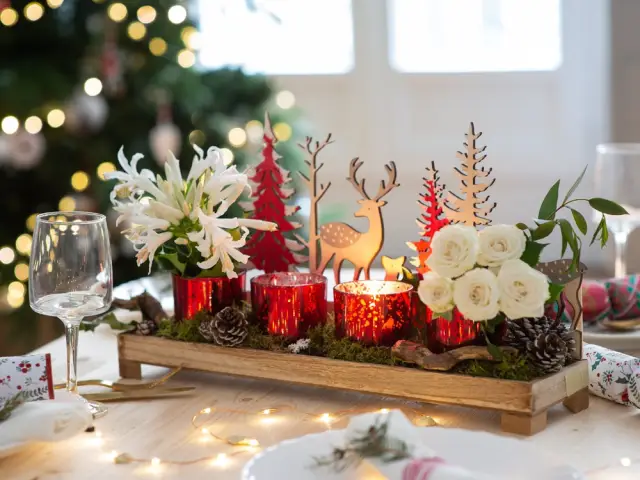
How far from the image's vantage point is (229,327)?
4.03ft

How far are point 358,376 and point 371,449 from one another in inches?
11.1

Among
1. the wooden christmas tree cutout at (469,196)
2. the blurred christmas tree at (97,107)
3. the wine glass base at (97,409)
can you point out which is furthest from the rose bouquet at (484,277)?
the blurred christmas tree at (97,107)

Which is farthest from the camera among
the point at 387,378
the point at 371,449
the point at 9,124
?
the point at 9,124

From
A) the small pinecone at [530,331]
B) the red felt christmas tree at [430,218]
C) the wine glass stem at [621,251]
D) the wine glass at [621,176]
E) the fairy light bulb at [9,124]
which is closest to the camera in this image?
the small pinecone at [530,331]

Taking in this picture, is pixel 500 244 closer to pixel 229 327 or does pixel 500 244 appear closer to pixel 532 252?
pixel 532 252

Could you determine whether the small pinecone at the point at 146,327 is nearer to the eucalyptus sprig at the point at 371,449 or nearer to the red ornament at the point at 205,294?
the red ornament at the point at 205,294

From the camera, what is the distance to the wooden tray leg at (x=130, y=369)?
51.7 inches

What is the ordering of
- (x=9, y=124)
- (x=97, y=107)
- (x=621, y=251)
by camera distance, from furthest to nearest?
(x=97, y=107)
(x=9, y=124)
(x=621, y=251)

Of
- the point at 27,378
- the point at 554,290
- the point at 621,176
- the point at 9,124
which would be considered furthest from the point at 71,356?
the point at 9,124

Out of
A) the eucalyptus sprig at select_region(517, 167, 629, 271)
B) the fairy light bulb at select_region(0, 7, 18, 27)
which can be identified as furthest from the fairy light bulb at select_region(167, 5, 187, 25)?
the eucalyptus sprig at select_region(517, 167, 629, 271)

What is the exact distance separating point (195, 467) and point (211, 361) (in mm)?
282

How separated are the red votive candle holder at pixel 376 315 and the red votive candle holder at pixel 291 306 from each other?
5 centimetres

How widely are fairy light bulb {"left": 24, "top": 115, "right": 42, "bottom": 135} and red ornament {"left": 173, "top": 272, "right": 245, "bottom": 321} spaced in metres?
1.42

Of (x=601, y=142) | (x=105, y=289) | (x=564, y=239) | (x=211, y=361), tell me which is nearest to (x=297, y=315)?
(x=211, y=361)
